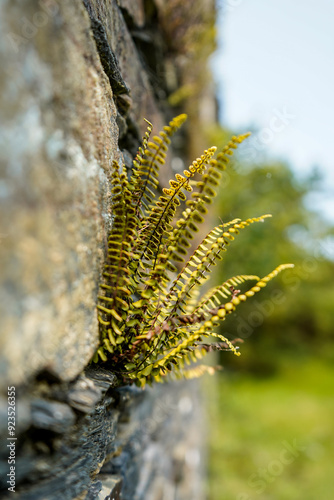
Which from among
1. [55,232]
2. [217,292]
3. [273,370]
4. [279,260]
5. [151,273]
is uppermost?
[279,260]

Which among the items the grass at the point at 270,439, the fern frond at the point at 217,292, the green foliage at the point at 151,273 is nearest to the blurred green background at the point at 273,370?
the grass at the point at 270,439

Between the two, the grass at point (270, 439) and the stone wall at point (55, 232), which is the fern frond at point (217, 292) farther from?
the grass at point (270, 439)

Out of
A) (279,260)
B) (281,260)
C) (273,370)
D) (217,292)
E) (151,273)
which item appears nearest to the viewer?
(151,273)

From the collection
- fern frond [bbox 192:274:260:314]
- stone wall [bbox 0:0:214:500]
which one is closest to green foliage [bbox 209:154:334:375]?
fern frond [bbox 192:274:260:314]

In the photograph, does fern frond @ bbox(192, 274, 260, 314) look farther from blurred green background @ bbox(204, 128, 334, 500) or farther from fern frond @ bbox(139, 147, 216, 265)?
blurred green background @ bbox(204, 128, 334, 500)

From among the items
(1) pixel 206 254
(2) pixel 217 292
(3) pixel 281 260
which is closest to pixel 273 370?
(3) pixel 281 260

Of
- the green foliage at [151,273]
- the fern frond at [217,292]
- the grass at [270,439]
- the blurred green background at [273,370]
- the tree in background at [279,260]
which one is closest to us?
the green foliage at [151,273]

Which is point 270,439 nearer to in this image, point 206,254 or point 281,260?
point 281,260
